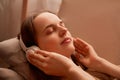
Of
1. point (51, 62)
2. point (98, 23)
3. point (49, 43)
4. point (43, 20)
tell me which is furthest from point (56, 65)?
point (98, 23)

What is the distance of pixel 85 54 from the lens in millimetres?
1340

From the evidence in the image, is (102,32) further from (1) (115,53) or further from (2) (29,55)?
(2) (29,55)

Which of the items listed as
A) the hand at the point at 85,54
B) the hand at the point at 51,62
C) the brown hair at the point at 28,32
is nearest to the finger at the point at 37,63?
the hand at the point at 51,62

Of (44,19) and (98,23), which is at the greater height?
(98,23)

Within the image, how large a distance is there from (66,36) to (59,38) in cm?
4

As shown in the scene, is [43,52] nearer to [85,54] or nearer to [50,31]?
[50,31]

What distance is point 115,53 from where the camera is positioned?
4.73 feet

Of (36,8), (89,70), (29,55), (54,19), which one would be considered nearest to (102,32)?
(89,70)

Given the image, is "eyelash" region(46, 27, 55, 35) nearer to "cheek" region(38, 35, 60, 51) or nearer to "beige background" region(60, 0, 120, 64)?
"cheek" region(38, 35, 60, 51)

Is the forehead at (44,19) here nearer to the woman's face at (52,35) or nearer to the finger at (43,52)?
the woman's face at (52,35)

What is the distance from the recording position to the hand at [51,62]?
43.3 inches

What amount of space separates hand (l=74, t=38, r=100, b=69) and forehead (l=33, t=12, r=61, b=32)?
0.63 feet

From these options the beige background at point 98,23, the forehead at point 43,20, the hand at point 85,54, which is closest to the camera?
the forehead at point 43,20

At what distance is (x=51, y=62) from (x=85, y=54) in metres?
0.29
